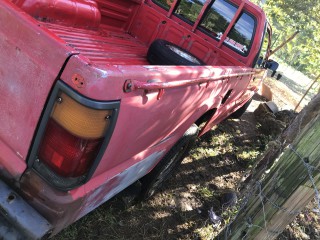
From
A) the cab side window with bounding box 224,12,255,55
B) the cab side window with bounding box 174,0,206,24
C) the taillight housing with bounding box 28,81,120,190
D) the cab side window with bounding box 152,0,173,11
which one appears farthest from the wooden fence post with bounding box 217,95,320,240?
the cab side window with bounding box 152,0,173,11

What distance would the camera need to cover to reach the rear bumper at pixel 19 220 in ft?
5.47

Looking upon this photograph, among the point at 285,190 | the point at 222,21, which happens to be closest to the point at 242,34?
the point at 222,21

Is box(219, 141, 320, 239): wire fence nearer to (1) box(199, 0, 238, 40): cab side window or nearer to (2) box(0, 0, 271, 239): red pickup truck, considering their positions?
(2) box(0, 0, 271, 239): red pickup truck

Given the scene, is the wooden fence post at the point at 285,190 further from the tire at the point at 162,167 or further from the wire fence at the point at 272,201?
the tire at the point at 162,167

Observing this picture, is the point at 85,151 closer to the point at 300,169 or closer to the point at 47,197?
the point at 47,197

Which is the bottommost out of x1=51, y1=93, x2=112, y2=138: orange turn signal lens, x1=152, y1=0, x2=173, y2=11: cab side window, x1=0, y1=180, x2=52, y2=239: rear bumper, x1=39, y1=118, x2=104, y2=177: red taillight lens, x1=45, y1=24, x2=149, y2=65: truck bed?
x1=0, y1=180, x2=52, y2=239: rear bumper

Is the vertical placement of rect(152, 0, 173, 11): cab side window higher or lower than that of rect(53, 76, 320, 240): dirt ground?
higher

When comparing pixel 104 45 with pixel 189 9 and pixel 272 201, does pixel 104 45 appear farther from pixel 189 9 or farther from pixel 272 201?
pixel 272 201

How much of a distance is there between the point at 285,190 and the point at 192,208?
6.43ft

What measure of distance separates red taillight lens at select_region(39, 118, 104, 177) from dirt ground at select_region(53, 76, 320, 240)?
51.6 inches

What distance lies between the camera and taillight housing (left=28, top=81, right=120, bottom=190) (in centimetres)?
153

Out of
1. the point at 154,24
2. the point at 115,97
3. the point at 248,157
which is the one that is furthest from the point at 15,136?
the point at 248,157

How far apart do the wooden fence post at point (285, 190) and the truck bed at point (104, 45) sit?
1503mm

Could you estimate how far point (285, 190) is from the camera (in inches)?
82.7
